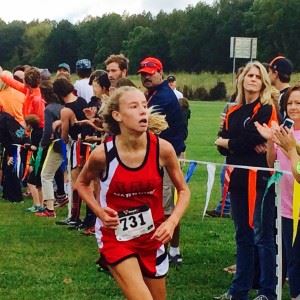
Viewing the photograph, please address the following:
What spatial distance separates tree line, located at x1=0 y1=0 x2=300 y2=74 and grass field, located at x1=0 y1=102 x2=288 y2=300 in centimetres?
8176

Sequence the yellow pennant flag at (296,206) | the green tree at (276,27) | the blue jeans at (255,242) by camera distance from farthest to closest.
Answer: the green tree at (276,27), the blue jeans at (255,242), the yellow pennant flag at (296,206)

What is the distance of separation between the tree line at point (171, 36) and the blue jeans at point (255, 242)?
280 ft

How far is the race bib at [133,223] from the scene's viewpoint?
16.5 ft

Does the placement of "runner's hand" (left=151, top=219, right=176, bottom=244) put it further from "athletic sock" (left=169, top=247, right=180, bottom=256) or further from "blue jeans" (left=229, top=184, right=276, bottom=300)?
"athletic sock" (left=169, top=247, right=180, bottom=256)

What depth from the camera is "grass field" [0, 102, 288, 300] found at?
7.14m

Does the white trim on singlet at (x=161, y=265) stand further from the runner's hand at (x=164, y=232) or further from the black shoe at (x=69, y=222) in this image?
the black shoe at (x=69, y=222)

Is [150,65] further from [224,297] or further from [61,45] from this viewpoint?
[61,45]

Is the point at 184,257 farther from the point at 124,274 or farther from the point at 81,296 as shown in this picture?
the point at 124,274

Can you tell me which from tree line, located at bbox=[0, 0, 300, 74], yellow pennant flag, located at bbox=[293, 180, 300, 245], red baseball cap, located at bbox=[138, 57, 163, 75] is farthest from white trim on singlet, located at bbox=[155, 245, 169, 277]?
tree line, located at bbox=[0, 0, 300, 74]

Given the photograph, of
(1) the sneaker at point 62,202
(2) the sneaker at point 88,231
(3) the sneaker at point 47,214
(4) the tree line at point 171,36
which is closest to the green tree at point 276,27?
(4) the tree line at point 171,36

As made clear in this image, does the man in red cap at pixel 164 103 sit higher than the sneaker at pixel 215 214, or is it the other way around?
the man in red cap at pixel 164 103

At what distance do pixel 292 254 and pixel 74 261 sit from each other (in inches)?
123

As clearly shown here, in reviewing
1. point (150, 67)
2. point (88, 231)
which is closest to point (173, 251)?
point (150, 67)

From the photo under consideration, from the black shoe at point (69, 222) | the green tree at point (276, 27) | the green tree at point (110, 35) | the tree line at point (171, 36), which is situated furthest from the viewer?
the green tree at point (110, 35)
